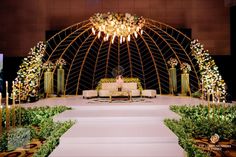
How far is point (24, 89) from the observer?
10.8 meters

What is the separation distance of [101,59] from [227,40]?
6249 mm

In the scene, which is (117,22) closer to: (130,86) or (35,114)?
(130,86)

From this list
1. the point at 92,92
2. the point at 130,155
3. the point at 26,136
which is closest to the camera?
the point at 130,155

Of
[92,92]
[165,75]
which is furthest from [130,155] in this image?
[165,75]

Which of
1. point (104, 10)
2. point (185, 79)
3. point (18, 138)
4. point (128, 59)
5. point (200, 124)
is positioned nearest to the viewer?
point (18, 138)

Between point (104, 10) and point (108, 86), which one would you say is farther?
point (104, 10)

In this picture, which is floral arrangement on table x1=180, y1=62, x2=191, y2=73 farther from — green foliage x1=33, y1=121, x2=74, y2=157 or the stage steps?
green foliage x1=33, y1=121, x2=74, y2=157

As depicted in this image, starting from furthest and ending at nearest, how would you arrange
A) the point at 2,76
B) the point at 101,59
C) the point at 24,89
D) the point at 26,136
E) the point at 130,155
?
the point at 101,59, the point at 2,76, the point at 24,89, the point at 26,136, the point at 130,155

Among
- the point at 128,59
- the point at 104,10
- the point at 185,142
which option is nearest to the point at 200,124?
the point at 185,142

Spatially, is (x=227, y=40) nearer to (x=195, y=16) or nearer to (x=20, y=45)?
(x=195, y=16)

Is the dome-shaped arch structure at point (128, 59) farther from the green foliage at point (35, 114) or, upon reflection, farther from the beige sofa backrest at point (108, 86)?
the green foliage at point (35, 114)

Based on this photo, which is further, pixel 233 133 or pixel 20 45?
pixel 20 45

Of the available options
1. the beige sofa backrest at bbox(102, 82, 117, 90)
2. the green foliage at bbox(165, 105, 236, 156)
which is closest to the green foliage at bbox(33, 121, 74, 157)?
the green foliage at bbox(165, 105, 236, 156)

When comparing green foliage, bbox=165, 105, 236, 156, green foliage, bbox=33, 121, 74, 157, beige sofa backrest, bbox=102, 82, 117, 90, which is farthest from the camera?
beige sofa backrest, bbox=102, 82, 117, 90
